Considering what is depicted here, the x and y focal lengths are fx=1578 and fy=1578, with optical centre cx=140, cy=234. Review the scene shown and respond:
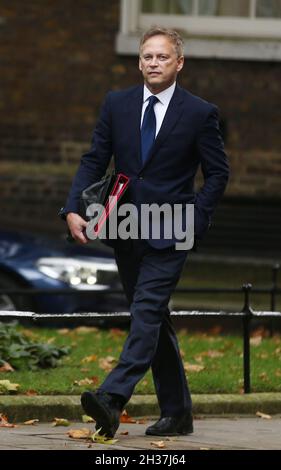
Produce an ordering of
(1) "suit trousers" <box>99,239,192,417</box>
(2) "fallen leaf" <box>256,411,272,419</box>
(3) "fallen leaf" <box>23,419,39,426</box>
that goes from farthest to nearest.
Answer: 1. (2) "fallen leaf" <box>256,411,272,419</box>
2. (3) "fallen leaf" <box>23,419,39,426</box>
3. (1) "suit trousers" <box>99,239,192,417</box>

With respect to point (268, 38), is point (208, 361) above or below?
Answer: below

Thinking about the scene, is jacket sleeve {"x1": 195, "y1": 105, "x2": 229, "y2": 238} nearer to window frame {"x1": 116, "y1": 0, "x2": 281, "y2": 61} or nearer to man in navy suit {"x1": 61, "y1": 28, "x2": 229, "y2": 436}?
man in navy suit {"x1": 61, "y1": 28, "x2": 229, "y2": 436}

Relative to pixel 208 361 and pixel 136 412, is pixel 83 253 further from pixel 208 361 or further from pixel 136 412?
pixel 136 412

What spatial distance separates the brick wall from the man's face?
1012cm

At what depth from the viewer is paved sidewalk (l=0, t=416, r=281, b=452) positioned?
24.7 ft

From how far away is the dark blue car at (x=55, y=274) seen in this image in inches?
503

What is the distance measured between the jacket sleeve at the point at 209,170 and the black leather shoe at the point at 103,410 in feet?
3.13

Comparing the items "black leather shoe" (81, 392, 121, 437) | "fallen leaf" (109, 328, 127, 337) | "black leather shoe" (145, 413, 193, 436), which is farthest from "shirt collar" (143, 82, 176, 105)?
"fallen leaf" (109, 328, 127, 337)

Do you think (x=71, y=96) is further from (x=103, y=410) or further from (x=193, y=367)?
(x=103, y=410)

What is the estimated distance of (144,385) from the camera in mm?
9578
